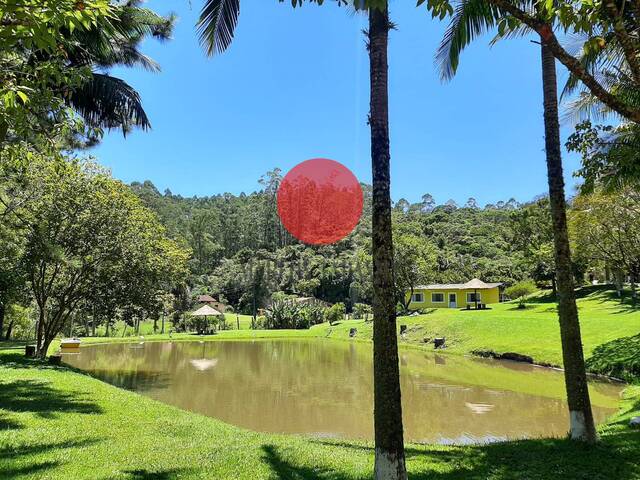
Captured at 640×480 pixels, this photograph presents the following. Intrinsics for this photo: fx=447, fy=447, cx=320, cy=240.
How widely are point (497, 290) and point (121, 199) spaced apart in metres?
41.8

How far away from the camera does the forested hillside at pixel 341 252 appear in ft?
150

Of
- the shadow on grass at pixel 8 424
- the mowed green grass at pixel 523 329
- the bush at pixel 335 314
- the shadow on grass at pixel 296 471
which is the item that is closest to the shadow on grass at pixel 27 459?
the shadow on grass at pixel 8 424

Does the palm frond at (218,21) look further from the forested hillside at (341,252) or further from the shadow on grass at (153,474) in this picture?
the forested hillside at (341,252)

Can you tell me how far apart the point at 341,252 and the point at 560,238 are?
66.8 m

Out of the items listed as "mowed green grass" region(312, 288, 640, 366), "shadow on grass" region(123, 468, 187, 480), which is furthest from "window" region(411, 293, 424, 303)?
"shadow on grass" region(123, 468, 187, 480)

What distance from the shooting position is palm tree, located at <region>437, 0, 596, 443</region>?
6383 mm

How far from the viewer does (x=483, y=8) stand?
18.8 ft

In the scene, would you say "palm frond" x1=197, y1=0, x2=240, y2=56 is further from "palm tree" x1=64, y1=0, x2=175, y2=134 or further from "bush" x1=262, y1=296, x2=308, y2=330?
"bush" x1=262, y1=296, x2=308, y2=330

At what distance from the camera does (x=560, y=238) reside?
6637mm

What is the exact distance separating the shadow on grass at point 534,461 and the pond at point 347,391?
2870 millimetres

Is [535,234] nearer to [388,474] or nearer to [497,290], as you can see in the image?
[497,290]

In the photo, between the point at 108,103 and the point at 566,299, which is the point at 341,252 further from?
the point at 566,299

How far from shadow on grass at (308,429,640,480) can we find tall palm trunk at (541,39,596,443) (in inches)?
15.5

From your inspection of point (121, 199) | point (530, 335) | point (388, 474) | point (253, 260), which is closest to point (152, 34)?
point (121, 199)
